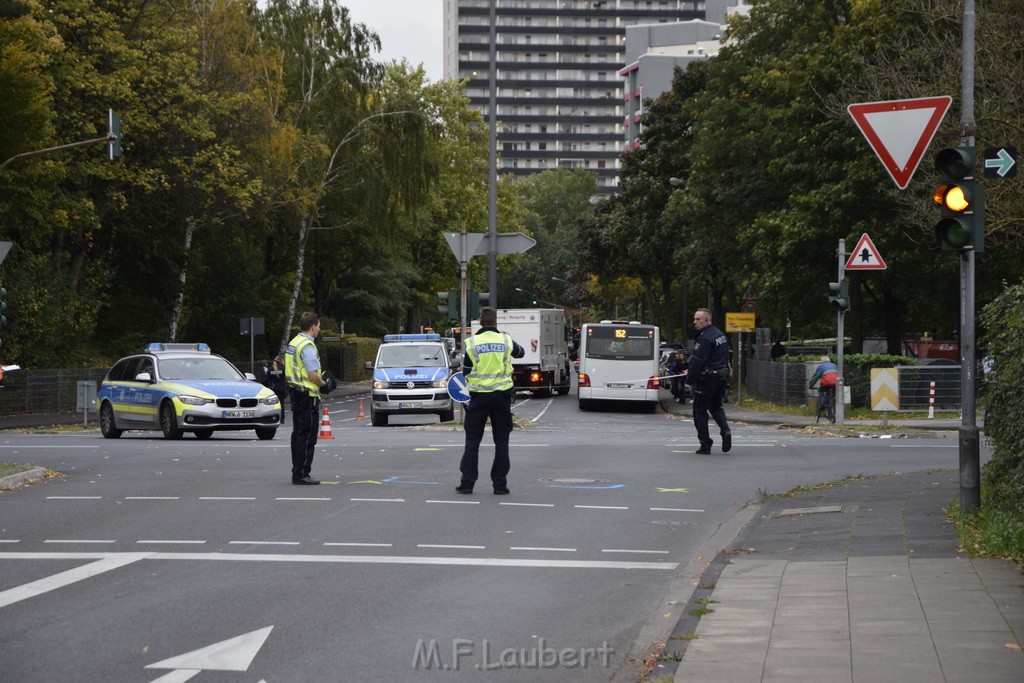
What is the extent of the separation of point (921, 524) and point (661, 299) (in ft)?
259

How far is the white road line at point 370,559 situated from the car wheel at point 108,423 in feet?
56.6

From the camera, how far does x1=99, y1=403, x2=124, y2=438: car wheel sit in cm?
2717

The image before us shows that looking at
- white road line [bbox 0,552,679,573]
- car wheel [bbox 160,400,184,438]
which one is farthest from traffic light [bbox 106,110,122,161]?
white road line [bbox 0,552,679,573]

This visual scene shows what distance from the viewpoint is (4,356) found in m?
40.2

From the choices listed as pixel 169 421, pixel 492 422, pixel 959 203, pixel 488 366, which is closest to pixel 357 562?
pixel 492 422

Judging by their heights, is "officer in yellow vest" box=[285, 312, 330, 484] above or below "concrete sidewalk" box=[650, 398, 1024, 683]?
above

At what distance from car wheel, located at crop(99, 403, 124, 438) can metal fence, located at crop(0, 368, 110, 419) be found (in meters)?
12.9

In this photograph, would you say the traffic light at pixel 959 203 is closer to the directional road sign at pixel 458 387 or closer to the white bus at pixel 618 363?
the directional road sign at pixel 458 387

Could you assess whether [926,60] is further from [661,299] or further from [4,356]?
[661,299]

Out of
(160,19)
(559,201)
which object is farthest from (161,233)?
(559,201)

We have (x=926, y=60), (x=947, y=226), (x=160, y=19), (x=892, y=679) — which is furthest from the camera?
(x=160, y=19)

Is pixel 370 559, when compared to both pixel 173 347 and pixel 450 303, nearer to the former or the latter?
pixel 450 303

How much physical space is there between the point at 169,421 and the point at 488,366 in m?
12.7

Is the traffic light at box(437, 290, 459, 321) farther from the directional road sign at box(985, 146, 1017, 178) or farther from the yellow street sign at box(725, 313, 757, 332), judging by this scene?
the yellow street sign at box(725, 313, 757, 332)
